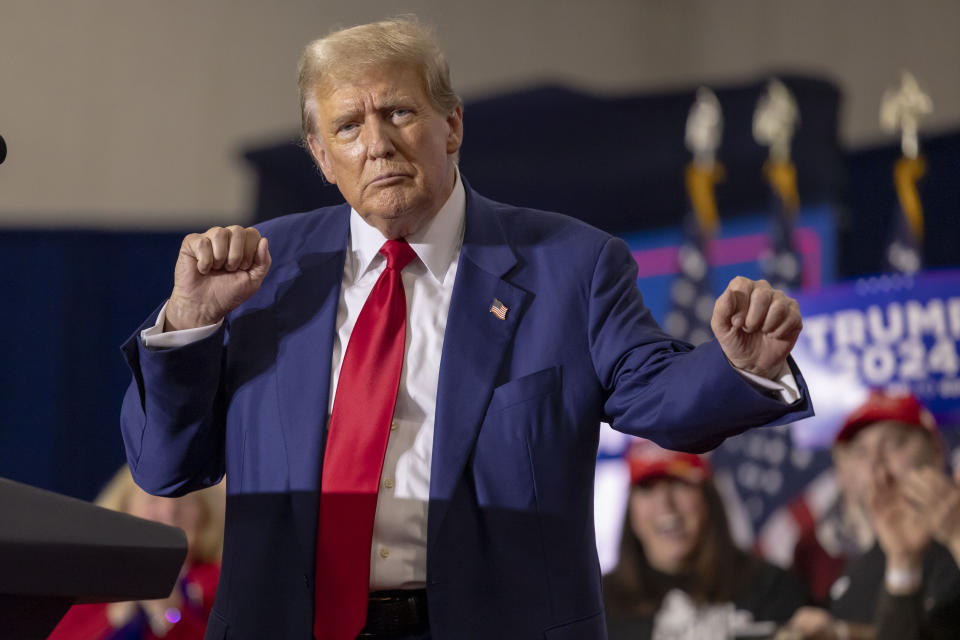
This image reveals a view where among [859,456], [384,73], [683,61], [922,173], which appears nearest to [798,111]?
[922,173]

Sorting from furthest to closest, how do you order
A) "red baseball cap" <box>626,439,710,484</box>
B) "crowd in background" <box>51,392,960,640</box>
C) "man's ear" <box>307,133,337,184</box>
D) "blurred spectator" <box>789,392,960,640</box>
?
"red baseball cap" <box>626,439,710,484</box> < "blurred spectator" <box>789,392,960,640</box> < "crowd in background" <box>51,392,960,640</box> < "man's ear" <box>307,133,337,184</box>

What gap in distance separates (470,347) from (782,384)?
1.18 ft

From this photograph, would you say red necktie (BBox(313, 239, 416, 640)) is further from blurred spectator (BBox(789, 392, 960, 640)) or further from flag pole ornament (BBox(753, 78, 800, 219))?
flag pole ornament (BBox(753, 78, 800, 219))

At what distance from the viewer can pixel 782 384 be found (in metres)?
1.22

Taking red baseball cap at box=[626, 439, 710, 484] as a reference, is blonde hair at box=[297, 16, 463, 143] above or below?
above

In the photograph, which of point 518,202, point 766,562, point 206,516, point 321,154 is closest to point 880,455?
point 766,562

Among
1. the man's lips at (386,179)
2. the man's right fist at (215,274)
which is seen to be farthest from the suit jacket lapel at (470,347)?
the man's right fist at (215,274)

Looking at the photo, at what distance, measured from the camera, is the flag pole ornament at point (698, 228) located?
4.40 metres

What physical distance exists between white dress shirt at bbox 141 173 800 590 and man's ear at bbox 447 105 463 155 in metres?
0.04

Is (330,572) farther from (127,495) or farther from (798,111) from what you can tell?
(798,111)

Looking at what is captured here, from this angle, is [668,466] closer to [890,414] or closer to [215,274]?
[890,414]

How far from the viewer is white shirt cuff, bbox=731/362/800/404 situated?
121cm

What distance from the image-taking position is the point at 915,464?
3842 mm

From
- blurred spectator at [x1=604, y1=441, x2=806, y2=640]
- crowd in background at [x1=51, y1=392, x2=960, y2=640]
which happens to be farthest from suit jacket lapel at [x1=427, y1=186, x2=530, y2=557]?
blurred spectator at [x1=604, y1=441, x2=806, y2=640]
